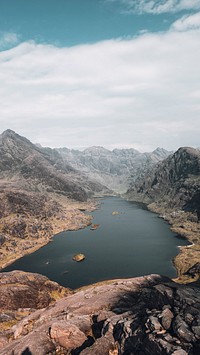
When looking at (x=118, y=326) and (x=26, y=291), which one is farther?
(x=26, y=291)

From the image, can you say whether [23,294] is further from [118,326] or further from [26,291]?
[118,326]

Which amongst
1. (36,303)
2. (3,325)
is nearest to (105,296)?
(3,325)

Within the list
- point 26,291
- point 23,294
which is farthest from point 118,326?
point 26,291

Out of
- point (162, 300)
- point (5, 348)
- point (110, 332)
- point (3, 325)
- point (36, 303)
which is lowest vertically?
point (36, 303)

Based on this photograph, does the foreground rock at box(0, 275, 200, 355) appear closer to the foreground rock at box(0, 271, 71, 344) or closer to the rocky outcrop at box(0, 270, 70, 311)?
the foreground rock at box(0, 271, 71, 344)

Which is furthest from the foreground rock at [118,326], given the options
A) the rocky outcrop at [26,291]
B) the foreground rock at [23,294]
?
the rocky outcrop at [26,291]

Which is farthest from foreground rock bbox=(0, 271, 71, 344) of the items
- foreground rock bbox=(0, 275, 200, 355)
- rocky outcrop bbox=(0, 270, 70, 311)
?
foreground rock bbox=(0, 275, 200, 355)

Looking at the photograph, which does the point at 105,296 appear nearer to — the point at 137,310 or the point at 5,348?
the point at 137,310

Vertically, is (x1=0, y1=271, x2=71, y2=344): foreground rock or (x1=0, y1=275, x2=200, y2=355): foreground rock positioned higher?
(x1=0, y1=275, x2=200, y2=355): foreground rock
